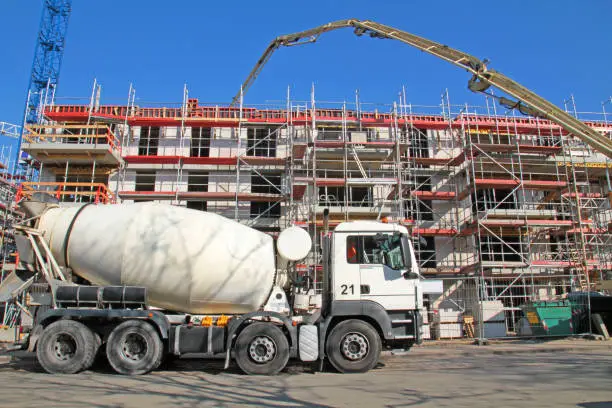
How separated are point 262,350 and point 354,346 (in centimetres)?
203

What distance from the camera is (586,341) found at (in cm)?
1725

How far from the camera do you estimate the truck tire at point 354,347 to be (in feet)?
32.3

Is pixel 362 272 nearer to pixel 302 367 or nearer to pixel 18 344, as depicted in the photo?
pixel 302 367

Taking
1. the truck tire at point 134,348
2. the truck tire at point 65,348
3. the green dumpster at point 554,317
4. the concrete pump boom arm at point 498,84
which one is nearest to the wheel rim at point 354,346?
the truck tire at point 134,348

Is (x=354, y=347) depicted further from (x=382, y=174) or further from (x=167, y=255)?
(x=382, y=174)

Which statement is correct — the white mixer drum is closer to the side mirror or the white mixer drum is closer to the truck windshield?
the truck windshield

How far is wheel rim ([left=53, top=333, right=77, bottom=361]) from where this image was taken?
9842 millimetres

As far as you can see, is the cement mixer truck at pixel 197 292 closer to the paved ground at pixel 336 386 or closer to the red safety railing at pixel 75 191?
the paved ground at pixel 336 386

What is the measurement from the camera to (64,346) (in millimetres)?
9914

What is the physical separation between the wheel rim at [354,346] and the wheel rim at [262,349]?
155cm

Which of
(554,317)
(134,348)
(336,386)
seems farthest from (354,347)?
(554,317)

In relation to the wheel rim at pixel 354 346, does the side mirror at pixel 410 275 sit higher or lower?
higher

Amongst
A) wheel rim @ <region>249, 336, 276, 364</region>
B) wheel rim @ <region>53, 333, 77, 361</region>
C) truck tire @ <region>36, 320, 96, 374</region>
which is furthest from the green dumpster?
wheel rim @ <region>53, 333, 77, 361</region>

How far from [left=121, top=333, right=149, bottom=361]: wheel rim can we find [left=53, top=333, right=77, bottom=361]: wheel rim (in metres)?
1.15
